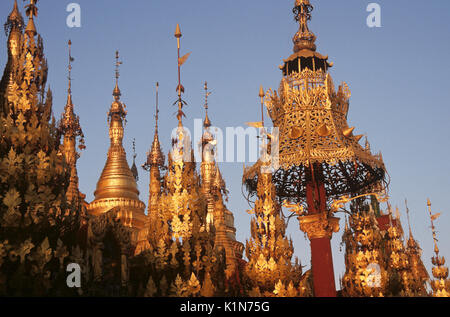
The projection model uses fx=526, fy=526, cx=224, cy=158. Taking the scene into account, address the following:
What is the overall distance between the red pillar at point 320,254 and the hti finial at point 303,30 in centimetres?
569

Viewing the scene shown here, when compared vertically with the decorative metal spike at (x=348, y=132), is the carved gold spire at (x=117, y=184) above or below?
above

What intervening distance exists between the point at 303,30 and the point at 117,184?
64.1ft

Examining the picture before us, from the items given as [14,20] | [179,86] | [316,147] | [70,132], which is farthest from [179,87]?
[70,132]

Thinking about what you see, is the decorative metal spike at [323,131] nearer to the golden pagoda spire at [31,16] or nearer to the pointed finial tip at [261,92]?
the pointed finial tip at [261,92]

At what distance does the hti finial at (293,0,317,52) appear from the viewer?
2191 cm

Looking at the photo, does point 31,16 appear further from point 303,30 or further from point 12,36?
point 303,30

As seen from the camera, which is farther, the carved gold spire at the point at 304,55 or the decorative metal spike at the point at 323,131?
the carved gold spire at the point at 304,55

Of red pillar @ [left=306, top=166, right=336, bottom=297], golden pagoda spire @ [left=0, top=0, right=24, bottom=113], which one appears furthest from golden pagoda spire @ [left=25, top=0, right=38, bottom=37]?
red pillar @ [left=306, top=166, right=336, bottom=297]

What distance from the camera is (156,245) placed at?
45.9ft

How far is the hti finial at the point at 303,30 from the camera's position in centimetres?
2191

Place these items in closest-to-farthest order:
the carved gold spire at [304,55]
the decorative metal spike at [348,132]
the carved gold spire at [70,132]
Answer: the decorative metal spike at [348,132], the carved gold spire at [304,55], the carved gold spire at [70,132]

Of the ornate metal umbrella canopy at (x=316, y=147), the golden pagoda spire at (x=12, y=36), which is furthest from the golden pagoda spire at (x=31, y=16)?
the ornate metal umbrella canopy at (x=316, y=147)

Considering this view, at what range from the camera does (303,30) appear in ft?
73.2

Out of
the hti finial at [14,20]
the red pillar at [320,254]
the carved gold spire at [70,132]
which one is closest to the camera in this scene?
the red pillar at [320,254]
